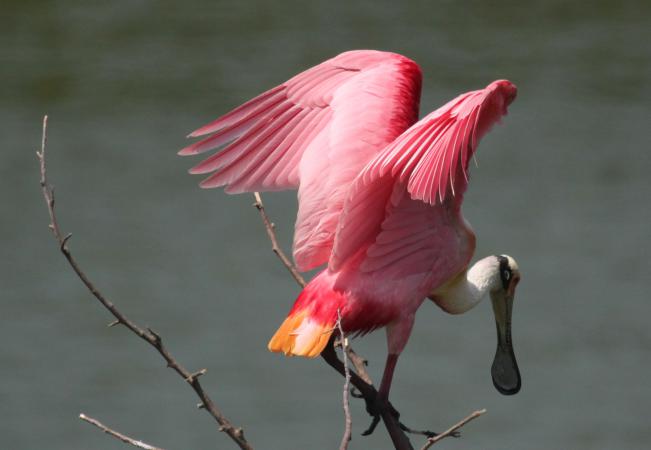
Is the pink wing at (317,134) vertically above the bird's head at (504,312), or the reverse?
the pink wing at (317,134)

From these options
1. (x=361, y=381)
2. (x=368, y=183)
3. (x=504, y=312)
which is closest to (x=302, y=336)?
(x=361, y=381)

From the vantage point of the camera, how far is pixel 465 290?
11.3 feet

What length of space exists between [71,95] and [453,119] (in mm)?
5893

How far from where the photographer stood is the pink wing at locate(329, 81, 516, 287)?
289cm

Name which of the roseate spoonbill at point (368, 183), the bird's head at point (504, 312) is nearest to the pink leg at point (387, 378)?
the roseate spoonbill at point (368, 183)

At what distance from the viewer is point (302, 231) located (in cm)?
323

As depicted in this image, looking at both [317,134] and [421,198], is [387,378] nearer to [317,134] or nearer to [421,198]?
[421,198]

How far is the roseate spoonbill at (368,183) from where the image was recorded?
115 inches

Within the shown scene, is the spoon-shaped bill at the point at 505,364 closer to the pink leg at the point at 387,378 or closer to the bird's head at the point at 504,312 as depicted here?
the bird's head at the point at 504,312

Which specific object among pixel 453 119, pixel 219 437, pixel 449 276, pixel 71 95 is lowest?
pixel 219 437

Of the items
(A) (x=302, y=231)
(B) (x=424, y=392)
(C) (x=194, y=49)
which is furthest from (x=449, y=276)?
(C) (x=194, y=49)

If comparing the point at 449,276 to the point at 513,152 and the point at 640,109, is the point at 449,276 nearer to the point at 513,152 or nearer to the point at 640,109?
the point at 513,152

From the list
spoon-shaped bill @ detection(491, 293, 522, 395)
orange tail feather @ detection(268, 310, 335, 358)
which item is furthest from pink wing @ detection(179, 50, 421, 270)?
spoon-shaped bill @ detection(491, 293, 522, 395)

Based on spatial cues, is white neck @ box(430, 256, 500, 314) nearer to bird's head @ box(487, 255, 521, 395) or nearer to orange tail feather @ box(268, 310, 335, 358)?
bird's head @ box(487, 255, 521, 395)
